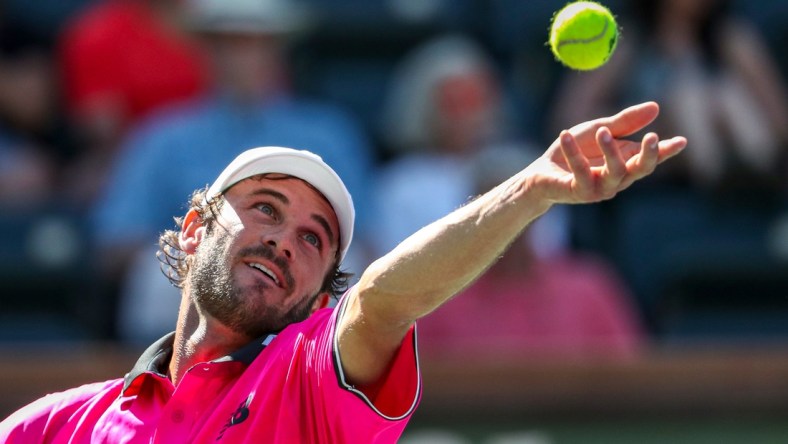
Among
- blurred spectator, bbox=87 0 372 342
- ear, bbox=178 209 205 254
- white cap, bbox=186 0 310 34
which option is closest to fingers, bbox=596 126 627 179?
ear, bbox=178 209 205 254

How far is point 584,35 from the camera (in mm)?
3271

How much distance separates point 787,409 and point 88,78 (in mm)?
3951

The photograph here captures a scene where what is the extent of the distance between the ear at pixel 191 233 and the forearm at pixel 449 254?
865 millimetres

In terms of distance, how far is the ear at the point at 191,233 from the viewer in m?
3.80

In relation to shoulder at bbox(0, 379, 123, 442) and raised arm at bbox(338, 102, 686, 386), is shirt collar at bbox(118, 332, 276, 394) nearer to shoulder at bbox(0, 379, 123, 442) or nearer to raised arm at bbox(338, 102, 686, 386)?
shoulder at bbox(0, 379, 123, 442)

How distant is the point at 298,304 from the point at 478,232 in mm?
754

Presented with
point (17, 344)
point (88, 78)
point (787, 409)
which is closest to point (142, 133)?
point (88, 78)

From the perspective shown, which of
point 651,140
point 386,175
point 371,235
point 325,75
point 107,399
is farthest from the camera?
point 325,75

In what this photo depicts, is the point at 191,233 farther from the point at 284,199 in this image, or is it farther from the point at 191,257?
the point at 284,199

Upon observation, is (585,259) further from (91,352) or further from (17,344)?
(17,344)

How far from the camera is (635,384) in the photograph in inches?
240

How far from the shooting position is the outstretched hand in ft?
9.15

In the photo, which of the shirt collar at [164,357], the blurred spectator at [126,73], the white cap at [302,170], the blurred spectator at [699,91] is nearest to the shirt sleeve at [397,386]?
the shirt collar at [164,357]

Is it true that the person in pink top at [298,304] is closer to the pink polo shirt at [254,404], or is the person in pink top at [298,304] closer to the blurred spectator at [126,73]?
the pink polo shirt at [254,404]
